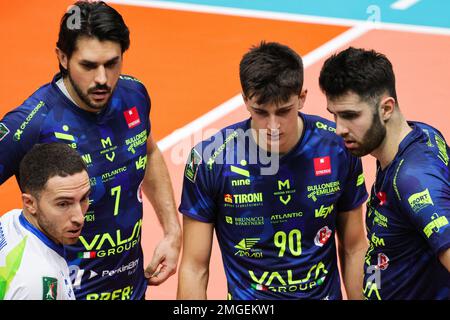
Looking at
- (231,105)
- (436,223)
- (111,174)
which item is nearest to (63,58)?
(111,174)

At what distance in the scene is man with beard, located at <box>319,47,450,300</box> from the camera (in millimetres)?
6590

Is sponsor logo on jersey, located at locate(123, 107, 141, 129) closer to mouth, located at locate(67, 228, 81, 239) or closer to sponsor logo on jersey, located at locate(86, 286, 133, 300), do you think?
sponsor logo on jersey, located at locate(86, 286, 133, 300)

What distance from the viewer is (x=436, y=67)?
12844 mm

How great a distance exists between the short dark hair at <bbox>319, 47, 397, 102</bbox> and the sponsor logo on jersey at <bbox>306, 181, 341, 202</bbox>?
2.34ft

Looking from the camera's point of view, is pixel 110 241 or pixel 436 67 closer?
pixel 110 241

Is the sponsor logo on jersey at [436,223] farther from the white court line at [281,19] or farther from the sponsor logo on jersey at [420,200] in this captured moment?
the white court line at [281,19]

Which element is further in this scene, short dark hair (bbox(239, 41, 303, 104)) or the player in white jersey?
short dark hair (bbox(239, 41, 303, 104))

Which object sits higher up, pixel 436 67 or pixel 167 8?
pixel 167 8

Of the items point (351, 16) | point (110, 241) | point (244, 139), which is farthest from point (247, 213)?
point (351, 16)

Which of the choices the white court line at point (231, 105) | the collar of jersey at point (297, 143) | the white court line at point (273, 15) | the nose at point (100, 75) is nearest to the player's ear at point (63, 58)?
the nose at point (100, 75)

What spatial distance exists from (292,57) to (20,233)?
2240mm

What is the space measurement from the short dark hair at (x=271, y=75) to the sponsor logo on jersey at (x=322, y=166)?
57 cm

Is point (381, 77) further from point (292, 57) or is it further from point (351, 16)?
point (351, 16)

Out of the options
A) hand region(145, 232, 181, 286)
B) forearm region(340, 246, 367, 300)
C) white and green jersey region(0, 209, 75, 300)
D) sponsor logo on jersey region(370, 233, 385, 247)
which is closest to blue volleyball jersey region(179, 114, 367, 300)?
forearm region(340, 246, 367, 300)
